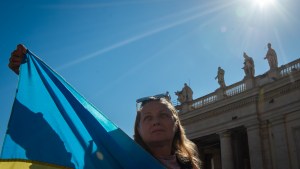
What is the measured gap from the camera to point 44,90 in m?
3.21

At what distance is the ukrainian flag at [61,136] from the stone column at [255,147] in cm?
1866

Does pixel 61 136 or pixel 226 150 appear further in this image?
pixel 226 150

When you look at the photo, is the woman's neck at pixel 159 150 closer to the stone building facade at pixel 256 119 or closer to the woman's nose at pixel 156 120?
the woman's nose at pixel 156 120

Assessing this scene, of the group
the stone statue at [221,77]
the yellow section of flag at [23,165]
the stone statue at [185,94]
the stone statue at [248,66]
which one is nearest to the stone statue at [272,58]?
the stone statue at [248,66]

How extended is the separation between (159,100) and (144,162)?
770 millimetres

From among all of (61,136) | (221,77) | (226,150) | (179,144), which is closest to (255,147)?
(226,150)

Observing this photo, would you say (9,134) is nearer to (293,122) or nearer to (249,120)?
(293,122)

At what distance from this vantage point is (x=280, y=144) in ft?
62.7

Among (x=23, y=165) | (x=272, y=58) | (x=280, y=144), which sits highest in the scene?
(x=272, y=58)

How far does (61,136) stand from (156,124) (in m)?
0.90

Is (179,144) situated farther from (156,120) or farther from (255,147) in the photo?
(255,147)

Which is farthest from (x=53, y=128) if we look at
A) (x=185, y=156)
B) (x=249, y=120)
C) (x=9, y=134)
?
(x=249, y=120)

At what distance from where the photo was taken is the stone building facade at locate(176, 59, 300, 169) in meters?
18.7

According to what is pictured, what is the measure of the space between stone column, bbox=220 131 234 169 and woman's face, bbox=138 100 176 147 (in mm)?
20160
